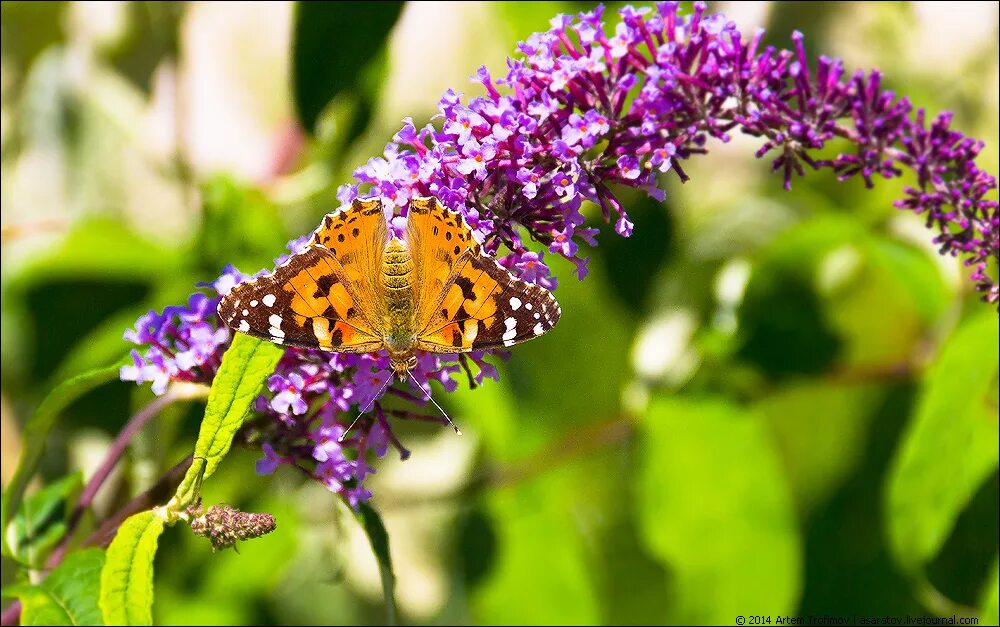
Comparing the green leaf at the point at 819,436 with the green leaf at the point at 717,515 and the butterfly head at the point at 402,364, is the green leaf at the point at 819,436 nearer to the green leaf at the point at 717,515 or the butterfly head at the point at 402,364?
the green leaf at the point at 717,515

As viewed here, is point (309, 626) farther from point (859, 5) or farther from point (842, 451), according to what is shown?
point (859, 5)

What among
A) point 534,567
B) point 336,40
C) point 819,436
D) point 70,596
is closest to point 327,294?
point 70,596

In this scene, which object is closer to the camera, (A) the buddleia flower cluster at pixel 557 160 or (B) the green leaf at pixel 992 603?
(A) the buddleia flower cluster at pixel 557 160

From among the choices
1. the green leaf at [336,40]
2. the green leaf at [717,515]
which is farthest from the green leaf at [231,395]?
the green leaf at [717,515]

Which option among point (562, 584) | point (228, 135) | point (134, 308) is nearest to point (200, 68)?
point (228, 135)

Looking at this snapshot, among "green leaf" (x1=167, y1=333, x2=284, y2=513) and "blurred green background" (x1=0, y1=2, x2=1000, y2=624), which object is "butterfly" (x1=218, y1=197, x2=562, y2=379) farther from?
"blurred green background" (x1=0, y1=2, x2=1000, y2=624)

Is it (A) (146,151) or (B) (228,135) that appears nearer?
(A) (146,151)
